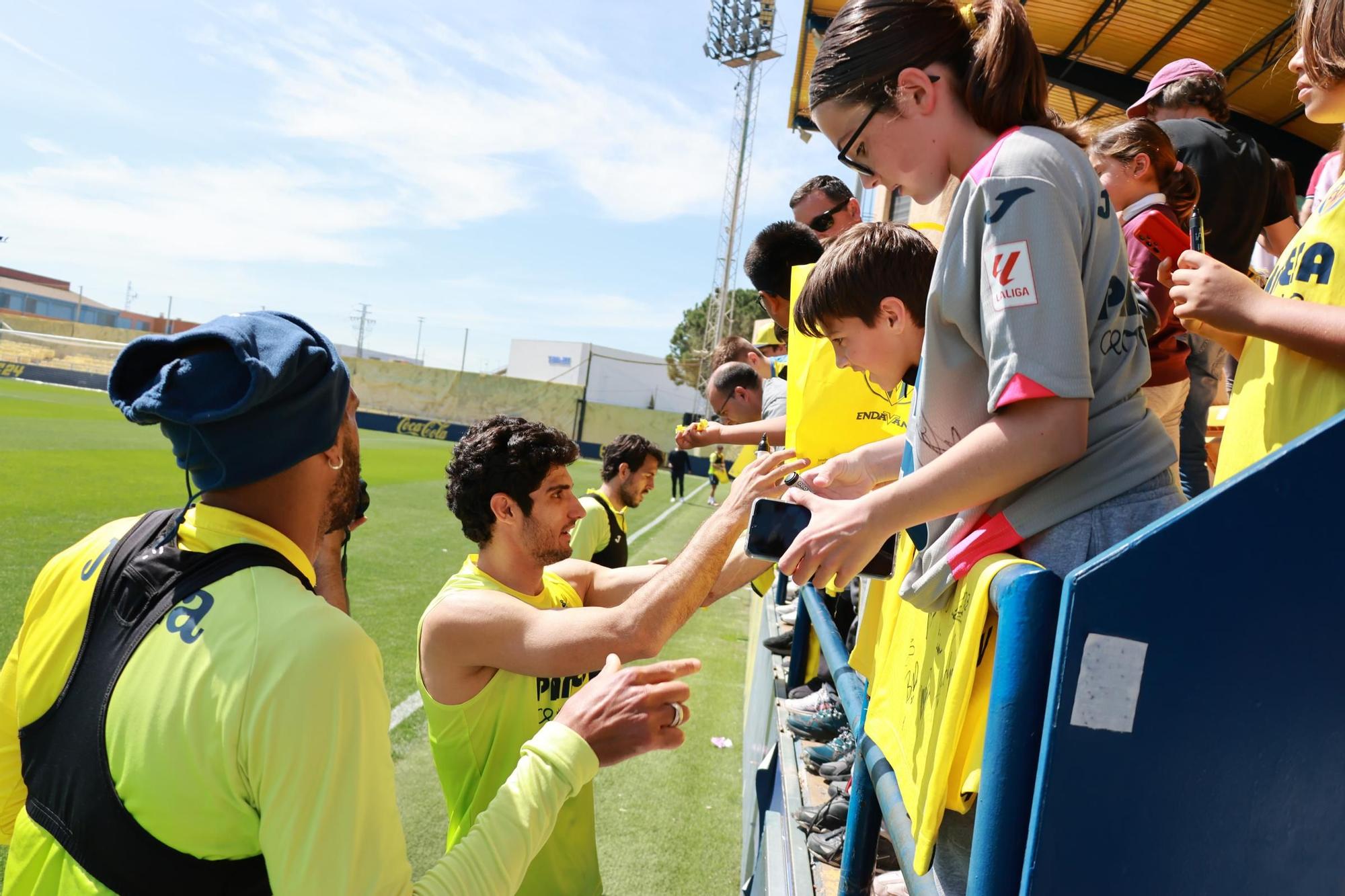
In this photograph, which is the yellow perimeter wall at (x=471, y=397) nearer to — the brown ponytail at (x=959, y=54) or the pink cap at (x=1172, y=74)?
the pink cap at (x=1172, y=74)

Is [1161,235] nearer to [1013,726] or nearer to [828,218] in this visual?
[1013,726]

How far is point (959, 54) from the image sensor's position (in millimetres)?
1410

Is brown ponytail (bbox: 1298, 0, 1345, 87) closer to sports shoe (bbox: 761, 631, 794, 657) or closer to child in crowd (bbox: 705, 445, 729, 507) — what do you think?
sports shoe (bbox: 761, 631, 794, 657)

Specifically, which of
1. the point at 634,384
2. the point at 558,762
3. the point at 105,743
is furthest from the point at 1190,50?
the point at 634,384

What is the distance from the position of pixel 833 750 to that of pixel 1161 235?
1630 mm

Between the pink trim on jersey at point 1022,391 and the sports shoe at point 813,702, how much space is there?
81.7 inches

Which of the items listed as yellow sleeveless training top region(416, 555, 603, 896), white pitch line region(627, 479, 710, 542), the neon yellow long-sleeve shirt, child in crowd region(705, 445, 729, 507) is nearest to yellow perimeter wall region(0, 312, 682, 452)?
white pitch line region(627, 479, 710, 542)

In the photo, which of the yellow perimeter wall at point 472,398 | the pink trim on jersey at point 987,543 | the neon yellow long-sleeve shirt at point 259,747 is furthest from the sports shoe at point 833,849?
the yellow perimeter wall at point 472,398

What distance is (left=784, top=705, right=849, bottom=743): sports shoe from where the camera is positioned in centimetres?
283

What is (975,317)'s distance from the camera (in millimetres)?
1205

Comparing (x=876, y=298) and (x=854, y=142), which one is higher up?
(x=854, y=142)

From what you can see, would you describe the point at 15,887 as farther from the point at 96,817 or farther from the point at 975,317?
the point at 975,317

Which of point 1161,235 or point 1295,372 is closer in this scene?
point 1295,372

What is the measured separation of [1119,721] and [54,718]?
4.95ft
